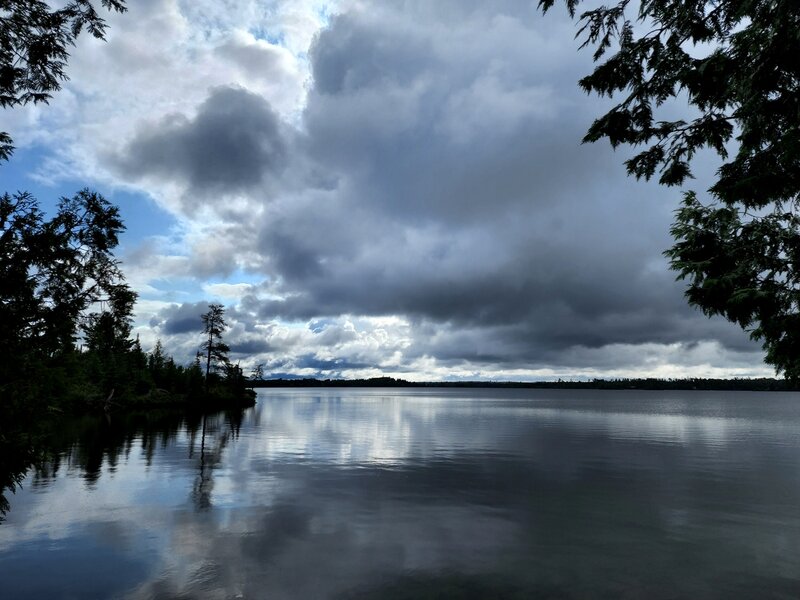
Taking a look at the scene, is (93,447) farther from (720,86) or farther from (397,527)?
(720,86)

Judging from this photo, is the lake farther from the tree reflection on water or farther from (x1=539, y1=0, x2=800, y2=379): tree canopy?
(x1=539, y1=0, x2=800, y2=379): tree canopy

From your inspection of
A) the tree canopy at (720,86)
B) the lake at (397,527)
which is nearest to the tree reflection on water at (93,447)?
the lake at (397,527)

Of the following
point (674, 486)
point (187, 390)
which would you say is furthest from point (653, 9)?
point (187, 390)

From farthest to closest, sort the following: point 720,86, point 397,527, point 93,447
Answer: point 93,447 → point 397,527 → point 720,86

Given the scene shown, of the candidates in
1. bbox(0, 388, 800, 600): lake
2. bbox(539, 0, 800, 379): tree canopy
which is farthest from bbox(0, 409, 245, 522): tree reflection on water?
bbox(539, 0, 800, 379): tree canopy

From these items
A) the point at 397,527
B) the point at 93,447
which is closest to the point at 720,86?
the point at 397,527

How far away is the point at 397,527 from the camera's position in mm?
15805

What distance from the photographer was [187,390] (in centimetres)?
9706

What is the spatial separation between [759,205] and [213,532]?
57.5 feet

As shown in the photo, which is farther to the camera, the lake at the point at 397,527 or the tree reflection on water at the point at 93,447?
the lake at the point at 397,527

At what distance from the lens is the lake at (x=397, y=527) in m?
11.2

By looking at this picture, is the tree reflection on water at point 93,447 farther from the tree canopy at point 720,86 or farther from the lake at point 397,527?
the tree canopy at point 720,86

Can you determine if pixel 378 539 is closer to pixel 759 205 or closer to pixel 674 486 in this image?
pixel 759 205

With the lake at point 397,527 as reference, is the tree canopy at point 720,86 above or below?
above
